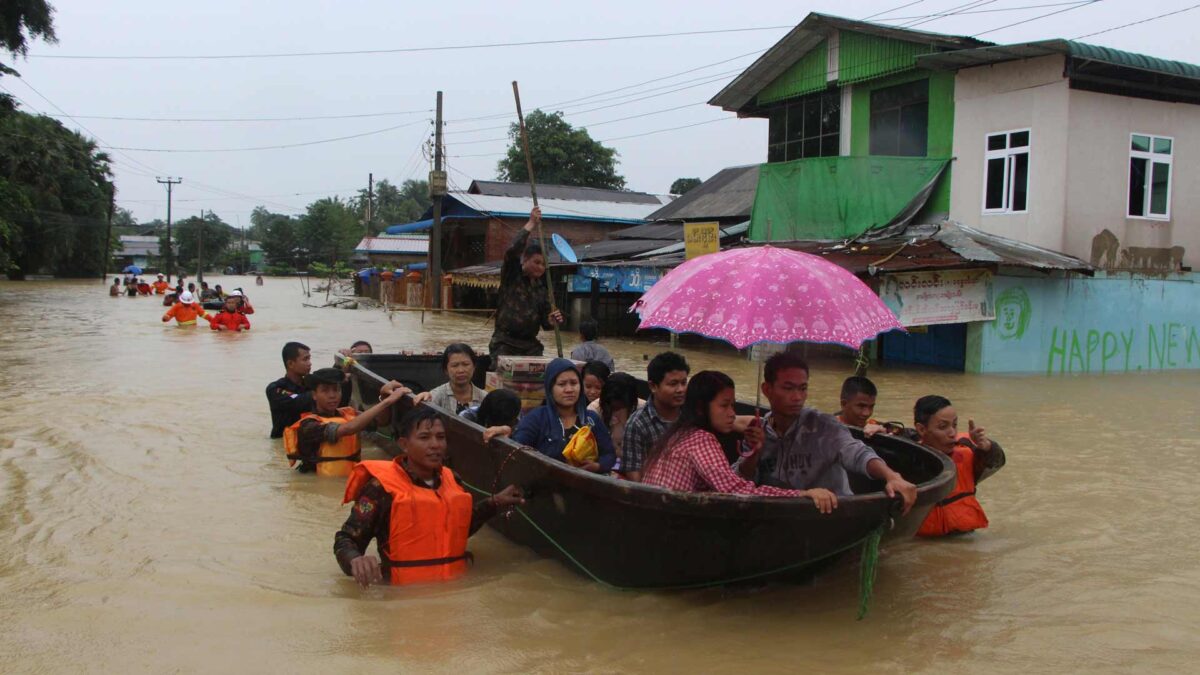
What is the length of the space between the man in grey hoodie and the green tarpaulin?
11.6 m

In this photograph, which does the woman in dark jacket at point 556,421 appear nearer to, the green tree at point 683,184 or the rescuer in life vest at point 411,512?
the rescuer in life vest at point 411,512

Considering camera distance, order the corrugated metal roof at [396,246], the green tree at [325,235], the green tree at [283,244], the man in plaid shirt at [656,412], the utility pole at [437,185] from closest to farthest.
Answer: the man in plaid shirt at [656,412] < the utility pole at [437,185] < the corrugated metal roof at [396,246] < the green tree at [325,235] < the green tree at [283,244]

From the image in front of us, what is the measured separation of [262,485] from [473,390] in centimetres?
181

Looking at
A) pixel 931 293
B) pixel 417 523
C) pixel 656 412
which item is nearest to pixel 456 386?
pixel 417 523

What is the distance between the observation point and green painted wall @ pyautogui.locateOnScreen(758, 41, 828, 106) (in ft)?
60.0

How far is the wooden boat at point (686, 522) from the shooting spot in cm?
386

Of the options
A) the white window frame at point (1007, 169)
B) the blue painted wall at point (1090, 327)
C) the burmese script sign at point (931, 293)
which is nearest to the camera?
the burmese script sign at point (931, 293)

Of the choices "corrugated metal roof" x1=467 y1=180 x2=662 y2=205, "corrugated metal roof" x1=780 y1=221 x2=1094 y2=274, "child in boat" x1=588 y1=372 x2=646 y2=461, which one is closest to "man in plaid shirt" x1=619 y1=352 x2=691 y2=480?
"child in boat" x1=588 y1=372 x2=646 y2=461

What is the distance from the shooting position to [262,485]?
23.1 ft

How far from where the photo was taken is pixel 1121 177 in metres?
15.2

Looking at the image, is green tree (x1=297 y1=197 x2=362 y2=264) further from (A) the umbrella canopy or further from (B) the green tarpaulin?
(A) the umbrella canopy

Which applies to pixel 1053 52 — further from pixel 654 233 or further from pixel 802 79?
pixel 654 233

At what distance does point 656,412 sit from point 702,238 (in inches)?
320

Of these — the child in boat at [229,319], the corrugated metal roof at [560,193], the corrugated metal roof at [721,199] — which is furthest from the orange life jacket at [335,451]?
the corrugated metal roof at [560,193]
